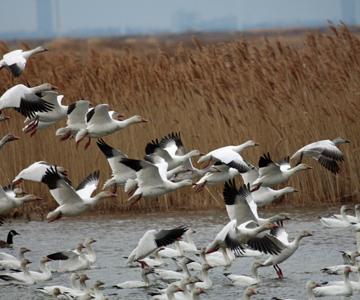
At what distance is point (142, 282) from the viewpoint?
1190cm

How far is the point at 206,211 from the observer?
52.3 feet

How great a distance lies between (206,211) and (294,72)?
237cm

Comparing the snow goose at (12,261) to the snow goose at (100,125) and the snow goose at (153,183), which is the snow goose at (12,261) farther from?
the snow goose at (100,125)

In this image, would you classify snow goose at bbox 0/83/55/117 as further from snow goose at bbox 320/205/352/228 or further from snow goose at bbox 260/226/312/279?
snow goose at bbox 320/205/352/228

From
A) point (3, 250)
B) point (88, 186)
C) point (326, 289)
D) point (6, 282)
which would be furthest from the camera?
point (3, 250)

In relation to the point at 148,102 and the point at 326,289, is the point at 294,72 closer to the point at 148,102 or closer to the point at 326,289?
the point at 148,102

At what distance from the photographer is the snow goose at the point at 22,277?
12242 millimetres

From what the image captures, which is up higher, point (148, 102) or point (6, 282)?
point (148, 102)

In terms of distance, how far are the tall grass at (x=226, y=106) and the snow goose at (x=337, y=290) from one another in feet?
15.0

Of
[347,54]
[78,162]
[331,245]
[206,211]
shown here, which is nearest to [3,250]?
[78,162]

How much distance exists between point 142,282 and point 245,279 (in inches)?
41.3

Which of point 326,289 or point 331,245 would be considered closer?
point 326,289

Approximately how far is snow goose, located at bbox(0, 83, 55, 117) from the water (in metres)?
1.84

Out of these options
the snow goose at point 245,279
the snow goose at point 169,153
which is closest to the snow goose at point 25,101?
the snow goose at point 169,153
